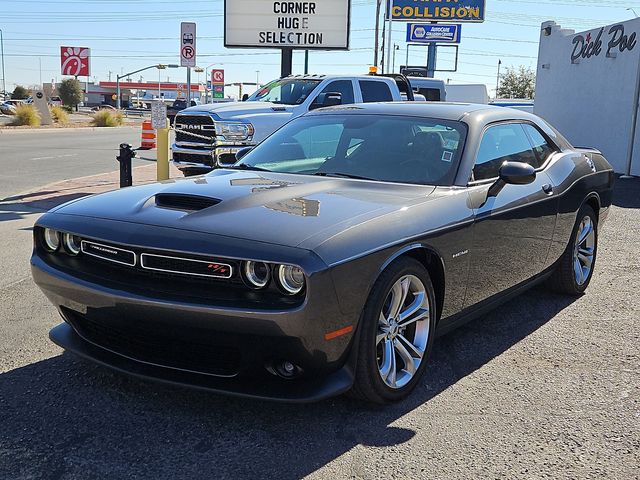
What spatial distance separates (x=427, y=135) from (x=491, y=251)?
33.6 inches

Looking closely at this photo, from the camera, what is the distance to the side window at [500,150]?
446 cm

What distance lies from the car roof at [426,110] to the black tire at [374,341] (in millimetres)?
1483

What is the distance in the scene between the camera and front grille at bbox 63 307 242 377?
125 inches

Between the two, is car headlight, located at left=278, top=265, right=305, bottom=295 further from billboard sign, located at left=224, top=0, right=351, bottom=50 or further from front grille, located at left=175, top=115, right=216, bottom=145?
billboard sign, located at left=224, top=0, right=351, bottom=50

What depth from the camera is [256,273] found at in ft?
10.2

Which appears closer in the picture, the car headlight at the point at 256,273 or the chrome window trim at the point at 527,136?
the car headlight at the point at 256,273

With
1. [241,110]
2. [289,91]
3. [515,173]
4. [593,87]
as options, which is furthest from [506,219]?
[593,87]

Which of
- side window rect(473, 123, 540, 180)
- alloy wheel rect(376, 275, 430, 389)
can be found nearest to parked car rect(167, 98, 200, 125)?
side window rect(473, 123, 540, 180)

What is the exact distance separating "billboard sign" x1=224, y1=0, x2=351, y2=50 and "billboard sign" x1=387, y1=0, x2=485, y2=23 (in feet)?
69.2

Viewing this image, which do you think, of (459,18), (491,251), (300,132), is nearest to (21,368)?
(300,132)

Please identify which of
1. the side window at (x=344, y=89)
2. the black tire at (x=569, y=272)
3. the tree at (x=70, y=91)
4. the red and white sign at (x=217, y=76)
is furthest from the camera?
the red and white sign at (x=217, y=76)

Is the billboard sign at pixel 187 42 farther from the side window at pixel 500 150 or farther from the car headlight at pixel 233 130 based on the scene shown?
the side window at pixel 500 150

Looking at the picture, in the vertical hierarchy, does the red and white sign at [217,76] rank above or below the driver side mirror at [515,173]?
above

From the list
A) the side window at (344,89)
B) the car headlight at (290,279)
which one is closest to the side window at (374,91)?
Result: the side window at (344,89)
